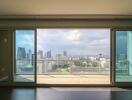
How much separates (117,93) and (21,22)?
404 cm

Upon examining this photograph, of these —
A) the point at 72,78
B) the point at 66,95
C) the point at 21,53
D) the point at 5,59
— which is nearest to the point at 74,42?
the point at 72,78

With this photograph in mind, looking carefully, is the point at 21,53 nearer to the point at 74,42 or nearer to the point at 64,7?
the point at 64,7

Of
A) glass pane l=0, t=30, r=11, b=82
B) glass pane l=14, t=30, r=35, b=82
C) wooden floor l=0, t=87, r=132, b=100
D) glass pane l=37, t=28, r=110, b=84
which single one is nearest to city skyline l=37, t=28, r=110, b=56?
glass pane l=37, t=28, r=110, b=84

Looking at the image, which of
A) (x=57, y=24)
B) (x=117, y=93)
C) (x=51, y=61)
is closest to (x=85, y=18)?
(x=57, y=24)

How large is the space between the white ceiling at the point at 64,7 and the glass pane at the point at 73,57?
9.70 feet

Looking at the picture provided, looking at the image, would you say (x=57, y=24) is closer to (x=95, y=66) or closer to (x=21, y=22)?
(x=21, y=22)

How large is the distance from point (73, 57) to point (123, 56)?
10.8 feet

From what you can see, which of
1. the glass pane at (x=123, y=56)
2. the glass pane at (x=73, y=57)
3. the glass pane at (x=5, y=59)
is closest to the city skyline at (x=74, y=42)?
the glass pane at (x=73, y=57)

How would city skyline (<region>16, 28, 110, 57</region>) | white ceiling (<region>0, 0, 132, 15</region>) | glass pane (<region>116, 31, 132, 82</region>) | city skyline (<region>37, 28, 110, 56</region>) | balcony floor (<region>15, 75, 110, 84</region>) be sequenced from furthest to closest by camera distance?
1. city skyline (<region>37, 28, 110, 56</region>)
2. city skyline (<region>16, 28, 110, 57</region>)
3. balcony floor (<region>15, 75, 110, 84</region>)
4. glass pane (<region>116, 31, 132, 82</region>)
5. white ceiling (<region>0, 0, 132, 15</region>)

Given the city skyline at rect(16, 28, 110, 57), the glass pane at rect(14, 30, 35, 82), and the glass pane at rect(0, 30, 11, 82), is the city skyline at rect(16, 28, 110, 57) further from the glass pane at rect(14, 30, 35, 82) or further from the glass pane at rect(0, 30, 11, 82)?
the glass pane at rect(0, 30, 11, 82)

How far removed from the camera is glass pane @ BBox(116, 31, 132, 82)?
8.49 metres

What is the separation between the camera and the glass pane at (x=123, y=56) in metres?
8.49

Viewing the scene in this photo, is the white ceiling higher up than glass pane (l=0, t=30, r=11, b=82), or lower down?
higher up

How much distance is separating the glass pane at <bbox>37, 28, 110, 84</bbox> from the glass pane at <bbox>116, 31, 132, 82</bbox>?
175 cm
